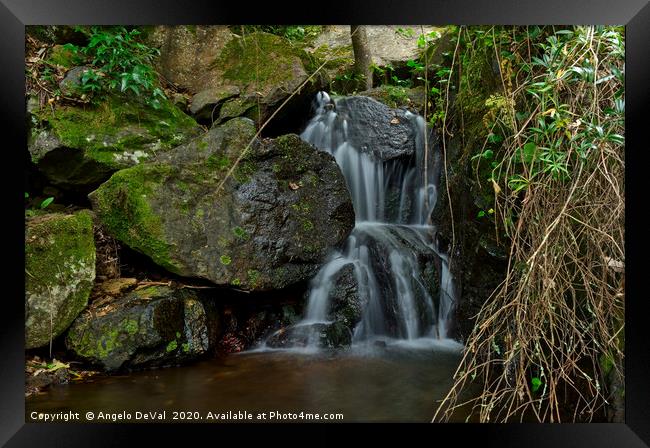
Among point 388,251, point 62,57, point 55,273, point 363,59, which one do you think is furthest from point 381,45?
point 55,273

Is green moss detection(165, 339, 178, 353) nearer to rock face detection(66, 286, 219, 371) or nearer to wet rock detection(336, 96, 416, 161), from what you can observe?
rock face detection(66, 286, 219, 371)

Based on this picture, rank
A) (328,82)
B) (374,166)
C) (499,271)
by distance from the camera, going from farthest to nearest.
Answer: (328,82) → (374,166) → (499,271)

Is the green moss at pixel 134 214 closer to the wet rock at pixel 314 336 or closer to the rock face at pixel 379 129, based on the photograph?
the wet rock at pixel 314 336

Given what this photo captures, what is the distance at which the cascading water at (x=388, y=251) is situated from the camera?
3.51 metres

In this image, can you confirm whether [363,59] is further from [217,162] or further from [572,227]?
[572,227]

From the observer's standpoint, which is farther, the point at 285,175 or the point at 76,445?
the point at 285,175

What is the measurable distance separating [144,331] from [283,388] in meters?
1.02

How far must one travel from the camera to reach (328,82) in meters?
5.46

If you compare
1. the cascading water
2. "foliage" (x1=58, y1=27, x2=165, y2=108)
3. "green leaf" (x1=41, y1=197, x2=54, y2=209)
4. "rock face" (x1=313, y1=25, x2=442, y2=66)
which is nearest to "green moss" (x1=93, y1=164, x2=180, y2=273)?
"green leaf" (x1=41, y1=197, x2=54, y2=209)

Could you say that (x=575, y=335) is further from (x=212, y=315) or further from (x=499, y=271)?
(x=212, y=315)

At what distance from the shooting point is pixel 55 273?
8.84 feet

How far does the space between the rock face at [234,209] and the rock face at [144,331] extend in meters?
0.25
